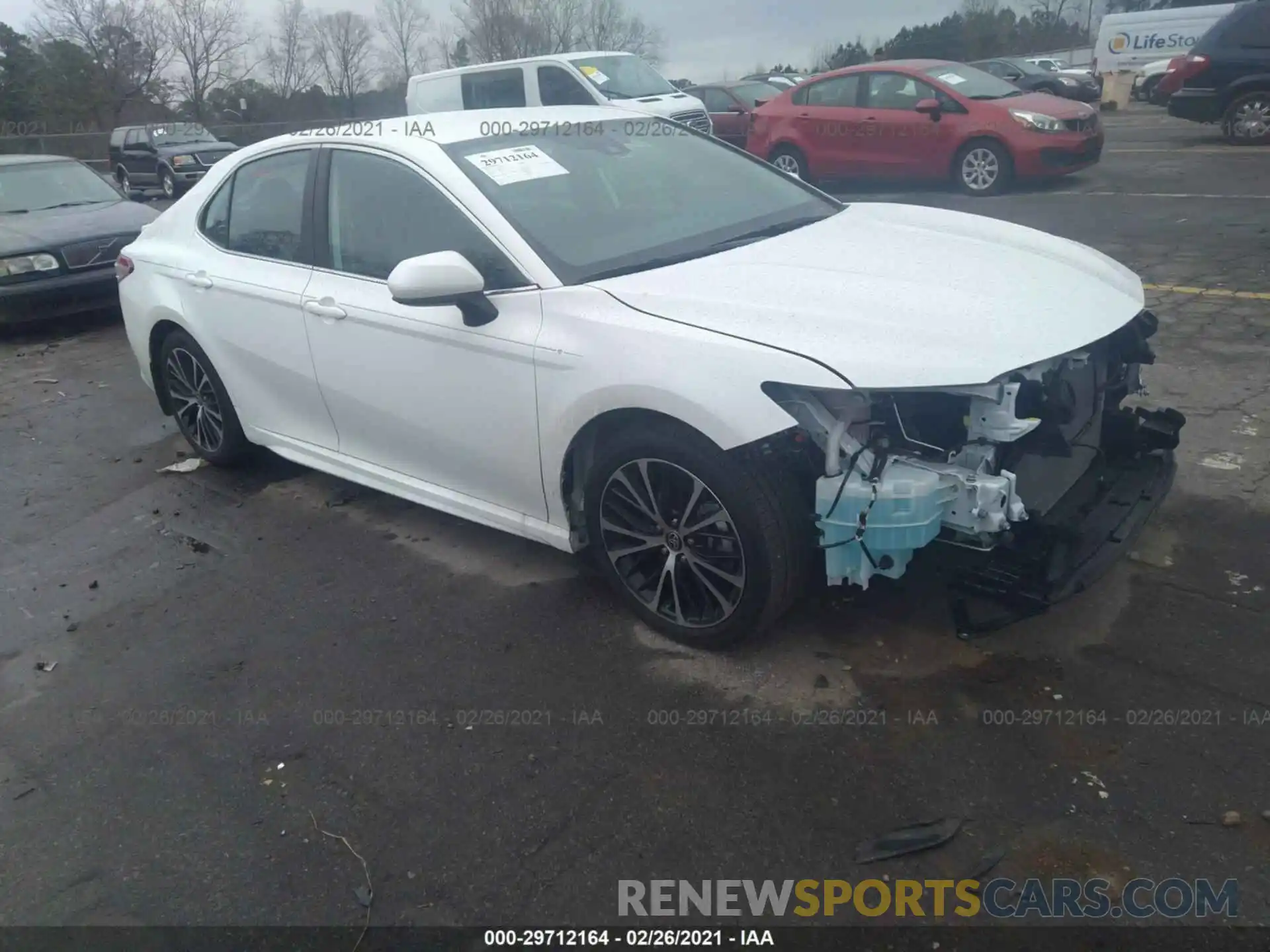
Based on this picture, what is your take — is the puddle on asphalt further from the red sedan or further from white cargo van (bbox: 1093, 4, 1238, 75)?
white cargo van (bbox: 1093, 4, 1238, 75)

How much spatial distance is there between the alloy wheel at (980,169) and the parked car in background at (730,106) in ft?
15.5

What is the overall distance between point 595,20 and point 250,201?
58.3 metres

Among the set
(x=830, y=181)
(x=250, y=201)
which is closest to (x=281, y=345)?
(x=250, y=201)

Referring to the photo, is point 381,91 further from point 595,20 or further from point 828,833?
point 828,833

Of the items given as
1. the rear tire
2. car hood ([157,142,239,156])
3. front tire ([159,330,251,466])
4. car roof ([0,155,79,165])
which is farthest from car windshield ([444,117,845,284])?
car hood ([157,142,239,156])

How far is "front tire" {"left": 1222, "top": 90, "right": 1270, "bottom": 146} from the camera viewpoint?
13648 mm

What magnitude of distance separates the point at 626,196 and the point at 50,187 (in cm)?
862

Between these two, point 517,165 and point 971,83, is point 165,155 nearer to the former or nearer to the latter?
point 971,83

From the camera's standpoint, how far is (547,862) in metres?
2.60

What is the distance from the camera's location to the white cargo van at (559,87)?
45.8 ft

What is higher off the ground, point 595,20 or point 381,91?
point 595,20

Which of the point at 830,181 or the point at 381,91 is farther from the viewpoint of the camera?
the point at 381,91

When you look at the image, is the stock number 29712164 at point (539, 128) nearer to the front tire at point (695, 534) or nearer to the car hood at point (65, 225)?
the front tire at point (695, 534)

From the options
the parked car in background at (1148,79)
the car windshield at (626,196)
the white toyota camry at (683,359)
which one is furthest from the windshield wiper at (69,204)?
the parked car in background at (1148,79)
